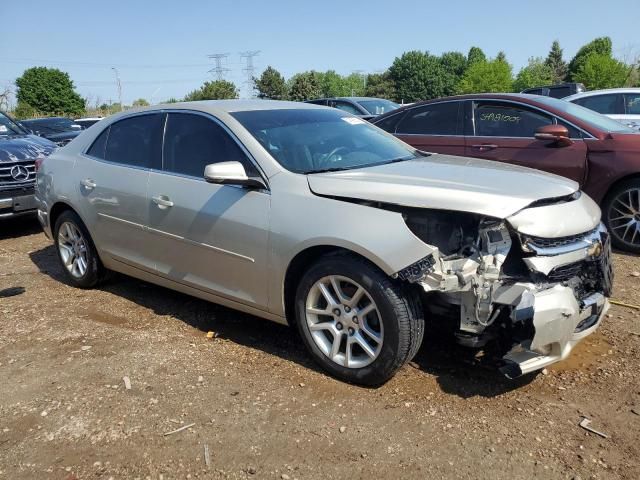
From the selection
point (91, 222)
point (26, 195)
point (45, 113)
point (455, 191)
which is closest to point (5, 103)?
point (45, 113)

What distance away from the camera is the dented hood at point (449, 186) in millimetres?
2959

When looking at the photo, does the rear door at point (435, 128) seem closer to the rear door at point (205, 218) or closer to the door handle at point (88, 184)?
the rear door at point (205, 218)

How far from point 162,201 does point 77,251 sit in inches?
65.0

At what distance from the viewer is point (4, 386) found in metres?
3.47

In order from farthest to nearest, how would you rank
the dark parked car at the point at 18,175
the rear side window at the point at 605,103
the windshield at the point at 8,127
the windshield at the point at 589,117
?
the rear side window at the point at 605,103, the windshield at the point at 8,127, the dark parked car at the point at 18,175, the windshield at the point at 589,117

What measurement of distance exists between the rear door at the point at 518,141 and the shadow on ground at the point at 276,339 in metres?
3.01

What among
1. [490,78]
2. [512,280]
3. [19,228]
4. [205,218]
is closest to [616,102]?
[512,280]

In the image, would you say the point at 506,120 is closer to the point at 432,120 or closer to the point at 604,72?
the point at 432,120

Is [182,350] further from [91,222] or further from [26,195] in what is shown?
[26,195]

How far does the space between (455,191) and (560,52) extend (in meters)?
95.9

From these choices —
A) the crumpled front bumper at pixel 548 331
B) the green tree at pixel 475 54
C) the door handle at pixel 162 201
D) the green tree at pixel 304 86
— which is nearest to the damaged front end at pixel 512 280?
the crumpled front bumper at pixel 548 331

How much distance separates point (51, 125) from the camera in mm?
15781

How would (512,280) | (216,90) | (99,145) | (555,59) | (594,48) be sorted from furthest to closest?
1. (555,59)
2. (594,48)
3. (216,90)
4. (99,145)
5. (512,280)

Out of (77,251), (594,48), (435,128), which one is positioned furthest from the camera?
(594,48)
